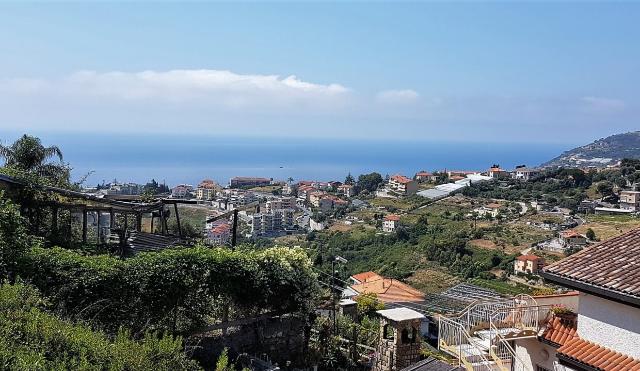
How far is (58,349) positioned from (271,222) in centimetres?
9034

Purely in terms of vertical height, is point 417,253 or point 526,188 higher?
point 526,188

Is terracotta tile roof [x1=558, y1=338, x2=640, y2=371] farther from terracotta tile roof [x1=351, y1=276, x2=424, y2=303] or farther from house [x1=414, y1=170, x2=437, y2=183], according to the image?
house [x1=414, y1=170, x2=437, y2=183]

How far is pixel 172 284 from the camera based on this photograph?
30.1 ft

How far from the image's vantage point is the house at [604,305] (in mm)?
5043

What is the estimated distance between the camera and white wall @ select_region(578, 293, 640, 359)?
5035 mm

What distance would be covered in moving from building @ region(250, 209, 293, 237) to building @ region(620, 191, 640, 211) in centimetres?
5099

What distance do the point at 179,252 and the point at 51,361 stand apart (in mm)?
4727

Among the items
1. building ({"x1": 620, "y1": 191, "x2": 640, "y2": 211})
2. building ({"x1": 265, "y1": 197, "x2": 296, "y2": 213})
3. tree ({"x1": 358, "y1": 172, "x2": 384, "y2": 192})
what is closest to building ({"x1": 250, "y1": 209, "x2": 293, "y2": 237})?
building ({"x1": 265, "y1": 197, "x2": 296, "y2": 213})

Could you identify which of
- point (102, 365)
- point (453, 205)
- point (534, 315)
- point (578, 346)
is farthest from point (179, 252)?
point (453, 205)

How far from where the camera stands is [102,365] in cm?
486

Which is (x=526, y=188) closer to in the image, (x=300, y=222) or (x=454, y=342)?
Answer: (x=300, y=222)

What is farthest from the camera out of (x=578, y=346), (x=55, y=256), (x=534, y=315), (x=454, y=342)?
(x=55, y=256)

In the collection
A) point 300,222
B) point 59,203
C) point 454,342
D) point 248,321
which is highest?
point 59,203

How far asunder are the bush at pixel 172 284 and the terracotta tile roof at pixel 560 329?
5.36m
